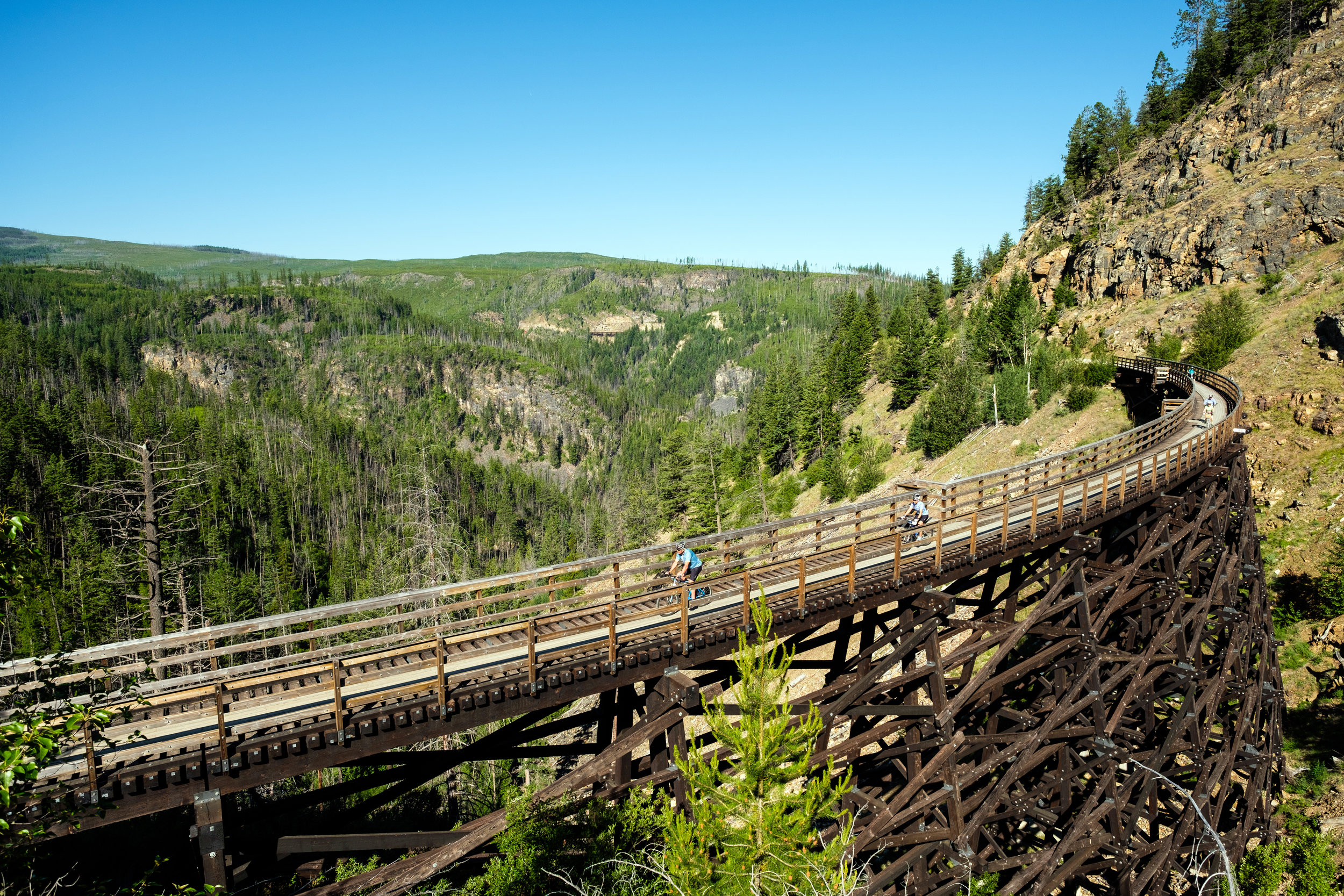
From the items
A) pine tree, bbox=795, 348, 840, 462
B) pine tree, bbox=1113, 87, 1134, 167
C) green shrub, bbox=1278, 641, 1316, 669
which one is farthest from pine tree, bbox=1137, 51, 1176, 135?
green shrub, bbox=1278, 641, 1316, 669

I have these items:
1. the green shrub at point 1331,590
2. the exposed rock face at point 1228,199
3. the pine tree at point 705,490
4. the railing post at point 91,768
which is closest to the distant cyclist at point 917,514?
the railing post at point 91,768

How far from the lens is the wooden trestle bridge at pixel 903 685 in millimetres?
7027

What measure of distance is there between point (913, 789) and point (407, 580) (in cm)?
2329

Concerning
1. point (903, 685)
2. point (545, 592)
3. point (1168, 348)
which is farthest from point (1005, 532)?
point (1168, 348)

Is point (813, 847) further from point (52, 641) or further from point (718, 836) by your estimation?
point (52, 641)

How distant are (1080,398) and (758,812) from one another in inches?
1412

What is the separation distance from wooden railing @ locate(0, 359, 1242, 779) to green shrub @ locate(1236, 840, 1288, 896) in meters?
8.08

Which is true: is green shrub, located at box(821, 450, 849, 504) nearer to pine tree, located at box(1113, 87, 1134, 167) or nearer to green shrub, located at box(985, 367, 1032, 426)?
green shrub, located at box(985, 367, 1032, 426)

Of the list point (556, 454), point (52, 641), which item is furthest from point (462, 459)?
point (52, 641)

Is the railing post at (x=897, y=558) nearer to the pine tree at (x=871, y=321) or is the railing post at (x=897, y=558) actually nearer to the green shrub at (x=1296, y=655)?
the green shrub at (x=1296, y=655)

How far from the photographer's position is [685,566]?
35.8 feet

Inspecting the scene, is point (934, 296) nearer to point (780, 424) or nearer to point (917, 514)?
point (780, 424)

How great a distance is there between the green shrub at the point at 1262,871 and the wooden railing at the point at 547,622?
318 inches

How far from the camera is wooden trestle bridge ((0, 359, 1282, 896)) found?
23.1 feet
